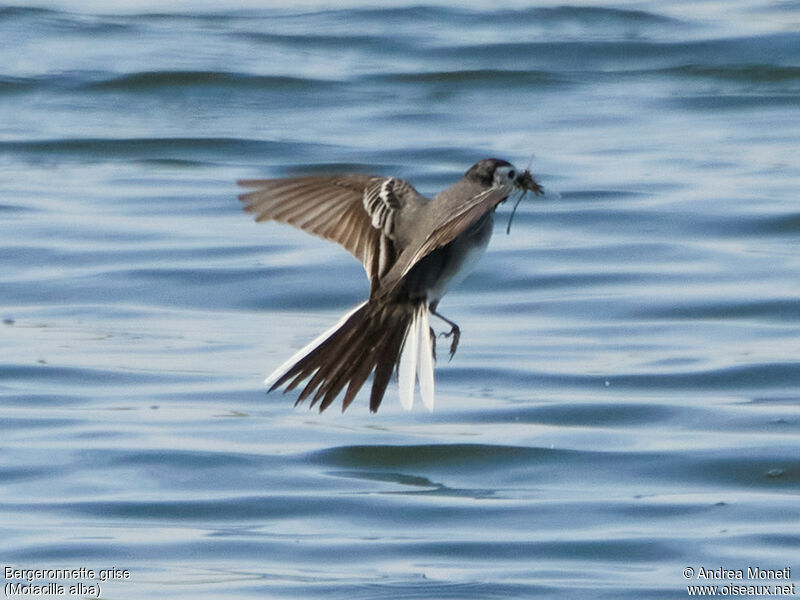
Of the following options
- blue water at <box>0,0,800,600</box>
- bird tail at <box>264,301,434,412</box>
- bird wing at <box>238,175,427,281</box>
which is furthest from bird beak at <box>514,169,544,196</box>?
blue water at <box>0,0,800,600</box>

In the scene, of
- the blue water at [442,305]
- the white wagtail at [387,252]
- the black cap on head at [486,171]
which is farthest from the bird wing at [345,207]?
the blue water at [442,305]

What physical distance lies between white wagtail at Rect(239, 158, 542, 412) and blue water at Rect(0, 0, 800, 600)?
109cm

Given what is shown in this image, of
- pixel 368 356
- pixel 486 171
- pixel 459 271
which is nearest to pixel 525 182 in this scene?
pixel 486 171

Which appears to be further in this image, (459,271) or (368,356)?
(459,271)

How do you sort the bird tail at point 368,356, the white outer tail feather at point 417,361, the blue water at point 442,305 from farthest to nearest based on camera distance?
the blue water at point 442,305 < the bird tail at point 368,356 < the white outer tail feather at point 417,361

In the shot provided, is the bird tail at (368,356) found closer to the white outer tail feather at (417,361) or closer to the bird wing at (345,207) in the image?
the white outer tail feather at (417,361)

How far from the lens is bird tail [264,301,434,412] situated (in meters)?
5.41

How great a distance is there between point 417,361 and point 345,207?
764mm

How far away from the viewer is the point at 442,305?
1097cm

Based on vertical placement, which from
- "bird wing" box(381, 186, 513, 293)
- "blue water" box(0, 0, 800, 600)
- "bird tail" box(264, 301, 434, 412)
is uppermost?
"bird wing" box(381, 186, 513, 293)

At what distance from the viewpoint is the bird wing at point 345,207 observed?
595 centimetres

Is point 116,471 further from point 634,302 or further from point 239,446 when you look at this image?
point 634,302

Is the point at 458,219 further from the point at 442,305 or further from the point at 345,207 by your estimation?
the point at 442,305

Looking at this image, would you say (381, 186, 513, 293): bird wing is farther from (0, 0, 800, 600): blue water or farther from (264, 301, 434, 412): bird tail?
(0, 0, 800, 600): blue water
